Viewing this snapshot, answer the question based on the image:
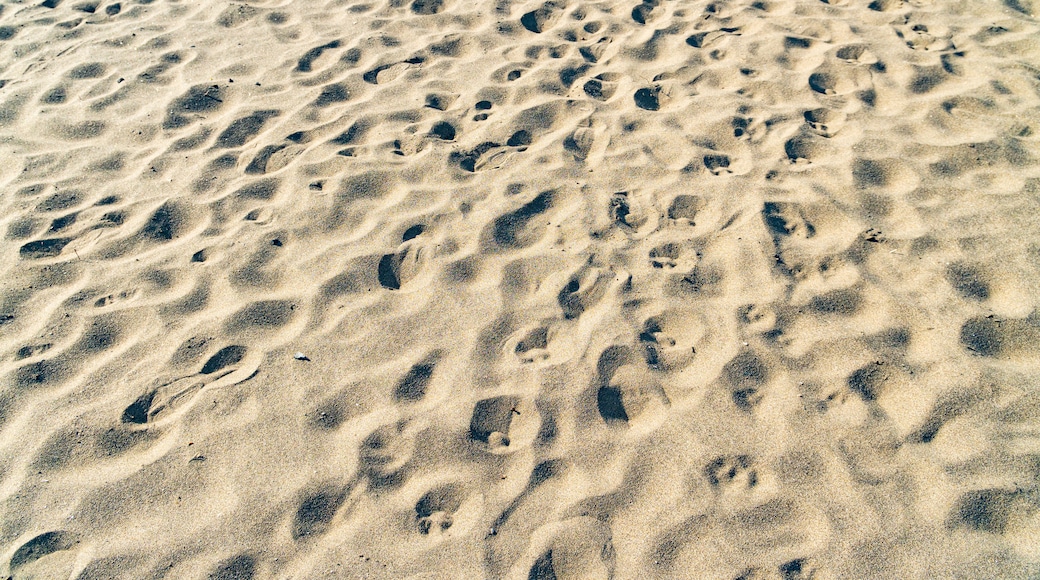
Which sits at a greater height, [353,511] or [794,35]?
[794,35]

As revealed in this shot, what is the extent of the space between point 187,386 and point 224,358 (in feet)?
0.58

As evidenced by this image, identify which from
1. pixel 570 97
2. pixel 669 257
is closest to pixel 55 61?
pixel 570 97

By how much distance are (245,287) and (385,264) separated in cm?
64

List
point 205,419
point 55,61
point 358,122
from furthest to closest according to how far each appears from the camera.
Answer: point 55,61 → point 358,122 → point 205,419

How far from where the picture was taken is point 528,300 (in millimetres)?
3031

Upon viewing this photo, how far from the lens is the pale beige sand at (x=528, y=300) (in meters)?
2.34

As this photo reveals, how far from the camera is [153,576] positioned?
2.23 meters

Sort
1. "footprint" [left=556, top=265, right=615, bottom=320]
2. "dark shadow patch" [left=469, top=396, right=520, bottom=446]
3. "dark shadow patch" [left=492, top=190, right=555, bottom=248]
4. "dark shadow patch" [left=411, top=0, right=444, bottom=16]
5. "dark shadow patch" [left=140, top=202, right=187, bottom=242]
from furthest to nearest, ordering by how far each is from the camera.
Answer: "dark shadow patch" [left=411, top=0, right=444, bottom=16] < "dark shadow patch" [left=140, top=202, right=187, bottom=242] < "dark shadow patch" [left=492, top=190, right=555, bottom=248] < "footprint" [left=556, top=265, right=615, bottom=320] < "dark shadow patch" [left=469, top=396, right=520, bottom=446]

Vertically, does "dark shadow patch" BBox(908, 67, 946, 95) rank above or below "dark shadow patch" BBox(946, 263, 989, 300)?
above

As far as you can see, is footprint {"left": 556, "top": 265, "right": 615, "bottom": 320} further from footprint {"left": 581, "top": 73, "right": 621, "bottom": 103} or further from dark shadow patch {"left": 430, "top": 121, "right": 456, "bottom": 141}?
footprint {"left": 581, "top": 73, "right": 621, "bottom": 103}

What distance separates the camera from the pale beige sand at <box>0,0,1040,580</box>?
2338 mm

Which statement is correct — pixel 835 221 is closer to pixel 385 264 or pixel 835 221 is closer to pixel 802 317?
pixel 802 317

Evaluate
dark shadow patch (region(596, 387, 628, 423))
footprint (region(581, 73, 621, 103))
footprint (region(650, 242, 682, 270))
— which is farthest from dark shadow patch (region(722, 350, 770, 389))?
footprint (region(581, 73, 621, 103))

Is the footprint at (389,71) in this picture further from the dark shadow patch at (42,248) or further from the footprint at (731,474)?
the footprint at (731,474)
